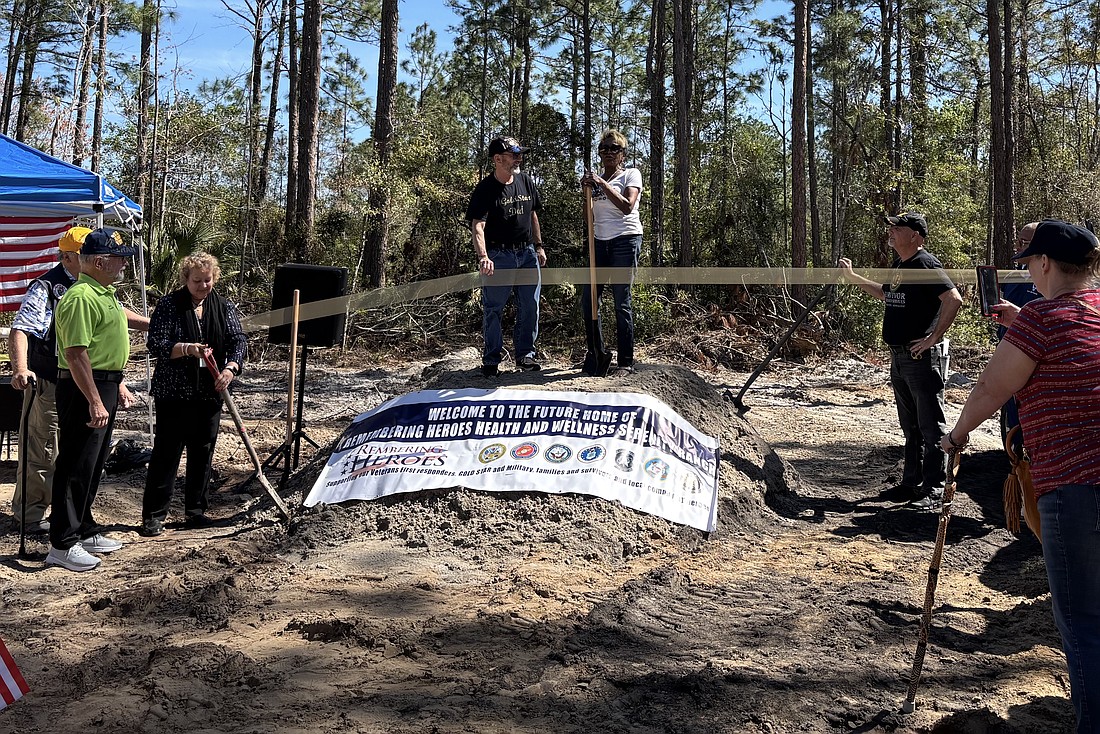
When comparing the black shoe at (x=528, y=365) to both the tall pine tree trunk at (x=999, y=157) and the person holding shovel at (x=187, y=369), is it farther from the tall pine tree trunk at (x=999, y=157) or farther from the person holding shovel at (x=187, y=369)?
the tall pine tree trunk at (x=999, y=157)

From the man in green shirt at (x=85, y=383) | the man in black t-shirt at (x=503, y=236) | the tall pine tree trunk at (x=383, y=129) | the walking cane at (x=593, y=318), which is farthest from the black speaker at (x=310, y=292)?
the tall pine tree trunk at (x=383, y=129)

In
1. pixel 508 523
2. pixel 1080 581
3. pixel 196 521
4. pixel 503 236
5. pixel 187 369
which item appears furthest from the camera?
pixel 503 236

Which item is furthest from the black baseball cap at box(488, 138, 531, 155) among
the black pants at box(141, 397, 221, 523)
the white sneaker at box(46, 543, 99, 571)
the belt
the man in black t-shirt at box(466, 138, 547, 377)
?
the white sneaker at box(46, 543, 99, 571)

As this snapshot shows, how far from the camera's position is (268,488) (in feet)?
20.4

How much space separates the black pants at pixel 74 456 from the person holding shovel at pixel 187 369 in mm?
768

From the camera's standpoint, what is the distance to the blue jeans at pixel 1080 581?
288cm

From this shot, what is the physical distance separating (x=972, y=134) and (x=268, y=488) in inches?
1376

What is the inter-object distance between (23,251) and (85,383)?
637 cm

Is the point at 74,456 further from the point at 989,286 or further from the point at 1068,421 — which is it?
the point at 989,286

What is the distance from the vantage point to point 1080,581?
2910 millimetres

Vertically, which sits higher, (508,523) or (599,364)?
(599,364)

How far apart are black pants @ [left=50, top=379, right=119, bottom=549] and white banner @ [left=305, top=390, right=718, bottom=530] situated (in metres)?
1.47

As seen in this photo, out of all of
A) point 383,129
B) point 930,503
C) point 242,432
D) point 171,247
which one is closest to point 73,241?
point 242,432

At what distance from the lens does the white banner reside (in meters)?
6.14
